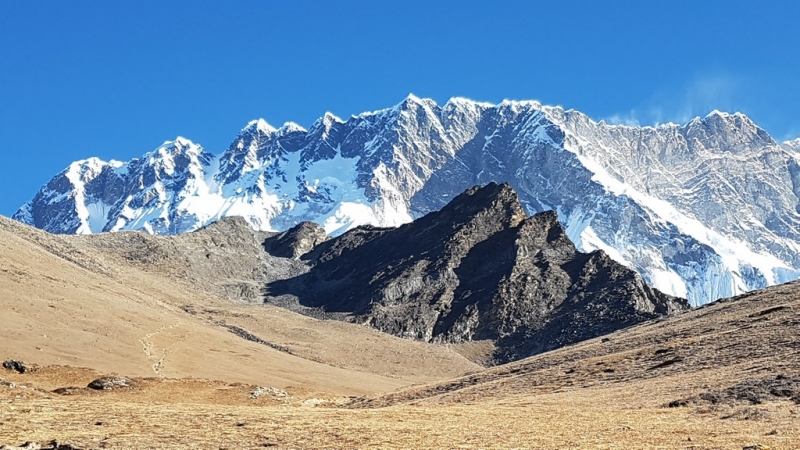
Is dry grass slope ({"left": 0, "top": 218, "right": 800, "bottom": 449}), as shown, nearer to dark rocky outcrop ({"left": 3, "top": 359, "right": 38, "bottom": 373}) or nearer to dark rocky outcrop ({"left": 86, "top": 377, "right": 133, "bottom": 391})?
dark rocky outcrop ({"left": 86, "top": 377, "right": 133, "bottom": 391})

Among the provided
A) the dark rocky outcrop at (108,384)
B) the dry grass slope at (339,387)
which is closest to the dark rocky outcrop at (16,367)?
the dry grass slope at (339,387)

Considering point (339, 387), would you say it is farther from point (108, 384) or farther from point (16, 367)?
point (16, 367)

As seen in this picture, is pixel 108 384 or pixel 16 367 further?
pixel 16 367

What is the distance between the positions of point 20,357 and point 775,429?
64389 millimetres

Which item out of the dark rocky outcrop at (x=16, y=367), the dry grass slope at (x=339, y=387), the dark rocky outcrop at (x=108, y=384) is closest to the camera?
the dry grass slope at (x=339, y=387)

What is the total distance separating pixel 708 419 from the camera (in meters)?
38.2

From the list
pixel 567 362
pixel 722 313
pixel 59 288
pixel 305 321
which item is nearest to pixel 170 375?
pixel 59 288

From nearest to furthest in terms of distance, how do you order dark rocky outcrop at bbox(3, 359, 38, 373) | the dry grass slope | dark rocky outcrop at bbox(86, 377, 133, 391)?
the dry grass slope → dark rocky outcrop at bbox(86, 377, 133, 391) → dark rocky outcrop at bbox(3, 359, 38, 373)

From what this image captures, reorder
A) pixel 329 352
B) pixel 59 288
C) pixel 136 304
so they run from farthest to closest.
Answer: pixel 329 352 < pixel 136 304 < pixel 59 288

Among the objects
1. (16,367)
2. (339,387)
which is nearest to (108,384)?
(16,367)

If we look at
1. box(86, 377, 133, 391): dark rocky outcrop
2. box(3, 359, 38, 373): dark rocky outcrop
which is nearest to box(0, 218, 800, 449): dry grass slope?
box(86, 377, 133, 391): dark rocky outcrop

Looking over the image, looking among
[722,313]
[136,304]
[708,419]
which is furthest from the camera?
[136,304]

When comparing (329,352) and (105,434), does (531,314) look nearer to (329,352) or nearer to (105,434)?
(329,352)

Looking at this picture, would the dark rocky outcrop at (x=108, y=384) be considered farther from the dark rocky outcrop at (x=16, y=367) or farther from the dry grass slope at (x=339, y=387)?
the dark rocky outcrop at (x=16, y=367)
